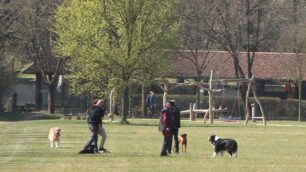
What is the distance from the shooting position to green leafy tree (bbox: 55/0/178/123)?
5741 centimetres

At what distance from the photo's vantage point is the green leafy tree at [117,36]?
188 ft

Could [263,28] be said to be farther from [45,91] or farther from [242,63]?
[45,91]

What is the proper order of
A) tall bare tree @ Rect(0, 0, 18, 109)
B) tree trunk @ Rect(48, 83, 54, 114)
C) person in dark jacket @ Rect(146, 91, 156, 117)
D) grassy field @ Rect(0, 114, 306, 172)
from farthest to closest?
tree trunk @ Rect(48, 83, 54, 114)
person in dark jacket @ Rect(146, 91, 156, 117)
tall bare tree @ Rect(0, 0, 18, 109)
grassy field @ Rect(0, 114, 306, 172)

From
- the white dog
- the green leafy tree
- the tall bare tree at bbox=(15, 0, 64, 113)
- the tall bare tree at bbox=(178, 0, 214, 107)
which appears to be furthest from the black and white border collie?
the tall bare tree at bbox=(178, 0, 214, 107)

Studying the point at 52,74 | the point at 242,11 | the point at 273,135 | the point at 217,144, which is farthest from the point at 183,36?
the point at 217,144

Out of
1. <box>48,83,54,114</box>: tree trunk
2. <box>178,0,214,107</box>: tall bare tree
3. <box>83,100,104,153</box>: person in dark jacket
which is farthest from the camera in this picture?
<box>178,0,214,107</box>: tall bare tree

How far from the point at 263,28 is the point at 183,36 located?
8.46 meters

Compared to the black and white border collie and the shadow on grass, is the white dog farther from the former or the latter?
the shadow on grass

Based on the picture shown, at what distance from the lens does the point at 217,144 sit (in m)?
28.8

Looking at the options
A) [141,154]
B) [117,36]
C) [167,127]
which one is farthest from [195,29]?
[167,127]

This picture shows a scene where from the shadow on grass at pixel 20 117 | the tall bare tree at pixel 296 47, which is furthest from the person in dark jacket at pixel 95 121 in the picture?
the tall bare tree at pixel 296 47

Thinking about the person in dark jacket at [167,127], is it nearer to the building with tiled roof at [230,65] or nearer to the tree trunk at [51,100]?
the tree trunk at [51,100]

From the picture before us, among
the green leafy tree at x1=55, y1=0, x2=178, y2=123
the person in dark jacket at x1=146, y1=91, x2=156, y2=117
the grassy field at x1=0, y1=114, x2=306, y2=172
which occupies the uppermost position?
the green leafy tree at x1=55, y1=0, x2=178, y2=123

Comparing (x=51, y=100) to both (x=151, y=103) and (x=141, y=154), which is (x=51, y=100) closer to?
(x=151, y=103)
